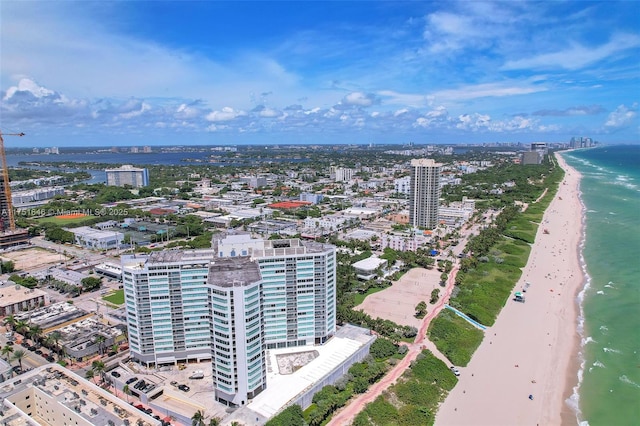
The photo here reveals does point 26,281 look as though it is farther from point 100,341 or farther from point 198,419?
point 198,419

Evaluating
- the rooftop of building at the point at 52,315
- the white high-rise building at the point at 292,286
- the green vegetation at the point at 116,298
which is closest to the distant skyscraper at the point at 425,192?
the white high-rise building at the point at 292,286

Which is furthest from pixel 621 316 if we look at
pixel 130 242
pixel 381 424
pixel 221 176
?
→ pixel 221 176

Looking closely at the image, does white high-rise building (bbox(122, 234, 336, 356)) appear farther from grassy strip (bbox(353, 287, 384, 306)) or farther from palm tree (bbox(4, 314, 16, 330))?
palm tree (bbox(4, 314, 16, 330))

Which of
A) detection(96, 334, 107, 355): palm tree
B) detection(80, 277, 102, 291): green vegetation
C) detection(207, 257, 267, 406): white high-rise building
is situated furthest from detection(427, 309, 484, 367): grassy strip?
detection(80, 277, 102, 291): green vegetation

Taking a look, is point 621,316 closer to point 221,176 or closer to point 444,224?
point 444,224

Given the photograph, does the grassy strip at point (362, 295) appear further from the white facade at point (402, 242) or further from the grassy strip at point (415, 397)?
the white facade at point (402, 242)
